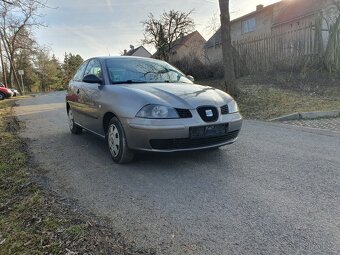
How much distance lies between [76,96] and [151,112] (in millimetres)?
2693

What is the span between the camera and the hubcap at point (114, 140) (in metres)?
4.54

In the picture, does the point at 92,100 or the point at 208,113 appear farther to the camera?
the point at 92,100

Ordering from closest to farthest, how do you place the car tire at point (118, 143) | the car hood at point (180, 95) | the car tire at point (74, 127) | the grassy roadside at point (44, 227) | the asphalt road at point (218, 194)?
the grassy roadside at point (44, 227) → the asphalt road at point (218, 194) → the car hood at point (180, 95) → the car tire at point (118, 143) → the car tire at point (74, 127)

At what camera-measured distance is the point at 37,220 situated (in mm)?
2922

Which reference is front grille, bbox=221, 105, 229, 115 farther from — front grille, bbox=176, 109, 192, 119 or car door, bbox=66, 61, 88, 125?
car door, bbox=66, 61, 88, 125

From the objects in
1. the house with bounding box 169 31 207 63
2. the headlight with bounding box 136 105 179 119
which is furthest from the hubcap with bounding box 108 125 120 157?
the house with bounding box 169 31 207 63

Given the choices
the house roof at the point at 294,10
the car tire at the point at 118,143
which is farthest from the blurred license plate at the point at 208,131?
the house roof at the point at 294,10

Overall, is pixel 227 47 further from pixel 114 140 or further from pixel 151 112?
pixel 151 112

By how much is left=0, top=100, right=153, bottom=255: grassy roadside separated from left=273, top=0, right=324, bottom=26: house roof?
2710 centimetres

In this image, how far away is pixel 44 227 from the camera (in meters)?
2.79

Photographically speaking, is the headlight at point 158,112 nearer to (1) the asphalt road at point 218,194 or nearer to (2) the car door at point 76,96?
(1) the asphalt road at point 218,194

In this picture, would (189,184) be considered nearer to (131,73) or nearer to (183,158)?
(183,158)

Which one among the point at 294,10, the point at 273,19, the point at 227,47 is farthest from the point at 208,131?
the point at 273,19

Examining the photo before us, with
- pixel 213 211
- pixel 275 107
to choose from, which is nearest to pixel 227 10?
pixel 275 107
